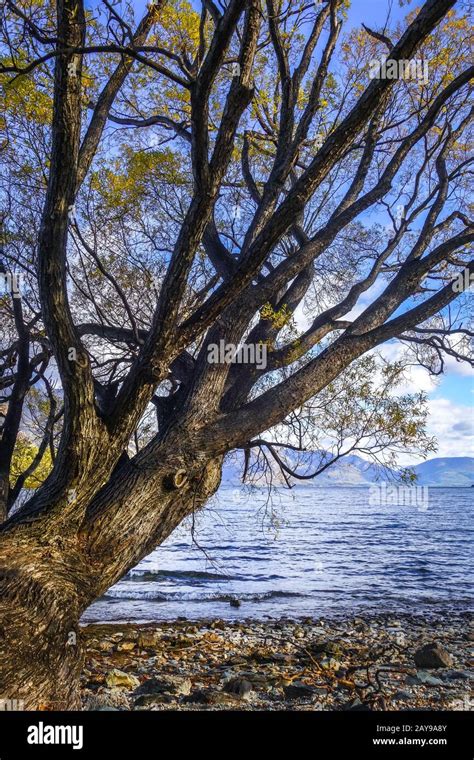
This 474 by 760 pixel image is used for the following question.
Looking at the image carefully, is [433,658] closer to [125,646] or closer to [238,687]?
[238,687]

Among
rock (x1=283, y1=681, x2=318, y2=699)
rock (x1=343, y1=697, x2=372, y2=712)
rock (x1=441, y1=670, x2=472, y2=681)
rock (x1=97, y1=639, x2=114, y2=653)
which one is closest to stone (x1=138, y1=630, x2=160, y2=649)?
rock (x1=97, y1=639, x2=114, y2=653)

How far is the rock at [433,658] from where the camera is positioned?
8477 millimetres

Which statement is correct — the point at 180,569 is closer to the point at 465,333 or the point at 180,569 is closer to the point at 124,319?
the point at 124,319

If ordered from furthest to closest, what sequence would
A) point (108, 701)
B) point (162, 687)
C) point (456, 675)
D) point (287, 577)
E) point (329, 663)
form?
1. point (287, 577)
2. point (329, 663)
3. point (456, 675)
4. point (162, 687)
5. point (108, 701)

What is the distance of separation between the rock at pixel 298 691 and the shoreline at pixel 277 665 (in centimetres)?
1

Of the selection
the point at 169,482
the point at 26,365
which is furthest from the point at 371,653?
the point at 26,365

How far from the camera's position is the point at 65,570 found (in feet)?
18.3

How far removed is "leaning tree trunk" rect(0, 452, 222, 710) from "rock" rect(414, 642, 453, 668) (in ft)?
15.0

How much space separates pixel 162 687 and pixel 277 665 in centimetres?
229

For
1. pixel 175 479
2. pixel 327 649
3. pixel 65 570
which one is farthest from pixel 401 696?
pixel 65 570

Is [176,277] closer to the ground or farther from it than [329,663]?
farther from it

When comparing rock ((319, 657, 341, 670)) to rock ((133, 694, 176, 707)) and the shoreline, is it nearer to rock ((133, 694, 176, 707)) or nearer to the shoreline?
the shoreline

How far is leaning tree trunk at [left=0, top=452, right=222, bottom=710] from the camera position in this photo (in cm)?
477

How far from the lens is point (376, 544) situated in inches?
1227
